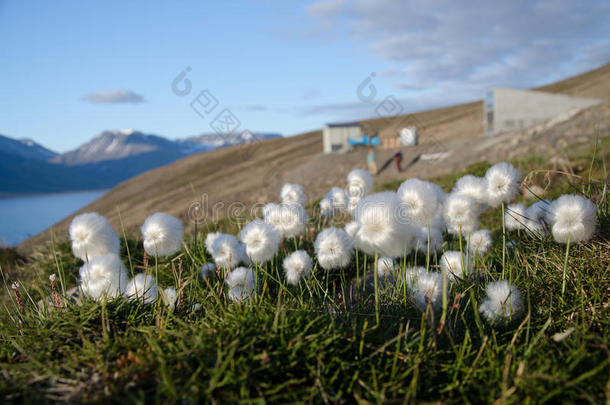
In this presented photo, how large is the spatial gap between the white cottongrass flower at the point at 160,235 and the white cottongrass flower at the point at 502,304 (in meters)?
2.35

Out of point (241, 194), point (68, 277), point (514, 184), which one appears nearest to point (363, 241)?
point (514, 184)

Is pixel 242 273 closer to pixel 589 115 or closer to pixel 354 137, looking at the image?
pixel 589 115

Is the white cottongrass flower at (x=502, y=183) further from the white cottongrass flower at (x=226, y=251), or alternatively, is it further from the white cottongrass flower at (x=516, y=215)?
the white cottongrass flower at (x=226, y=251)

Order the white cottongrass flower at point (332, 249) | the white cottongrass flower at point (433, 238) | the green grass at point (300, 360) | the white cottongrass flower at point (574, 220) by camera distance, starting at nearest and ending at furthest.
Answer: the green grass at point (300, 360) → the white cottongrass flower at point (574, 220) → the white cottongrass flower at point (332, 249) → the white cottongrass flower at point (433, 238)

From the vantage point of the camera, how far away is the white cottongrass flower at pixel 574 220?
8.56 ft

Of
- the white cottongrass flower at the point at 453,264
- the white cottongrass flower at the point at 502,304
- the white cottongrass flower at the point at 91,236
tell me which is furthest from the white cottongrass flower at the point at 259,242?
the white cottongrass flower at the point at 502,304

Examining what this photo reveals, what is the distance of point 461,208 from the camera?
9.77ft

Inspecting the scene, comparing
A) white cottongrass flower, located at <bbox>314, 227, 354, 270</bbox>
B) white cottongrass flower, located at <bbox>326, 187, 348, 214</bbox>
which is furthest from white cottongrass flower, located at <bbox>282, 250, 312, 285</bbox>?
A: white cottongrass flower, located at <bbox>326, 187, 348, 214</bbox>

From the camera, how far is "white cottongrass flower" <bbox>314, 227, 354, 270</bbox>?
307 cm

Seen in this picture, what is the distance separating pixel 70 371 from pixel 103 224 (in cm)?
174

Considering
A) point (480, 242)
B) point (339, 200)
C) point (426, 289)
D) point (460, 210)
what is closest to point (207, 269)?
point (339, 200)

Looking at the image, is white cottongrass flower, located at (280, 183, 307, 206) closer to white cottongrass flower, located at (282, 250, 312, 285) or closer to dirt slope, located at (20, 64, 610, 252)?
dirt slope, located at (20, 64, 610, 252)

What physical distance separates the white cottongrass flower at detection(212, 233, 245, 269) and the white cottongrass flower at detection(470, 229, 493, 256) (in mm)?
1936

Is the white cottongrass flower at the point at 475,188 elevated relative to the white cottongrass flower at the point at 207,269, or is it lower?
elevated
